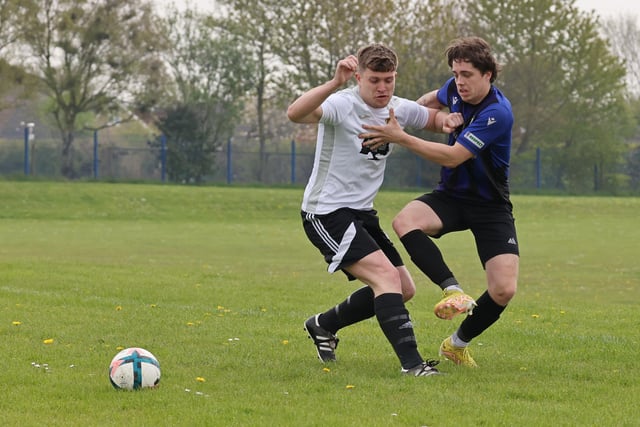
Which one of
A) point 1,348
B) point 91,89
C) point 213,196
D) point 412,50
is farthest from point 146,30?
point 1,348

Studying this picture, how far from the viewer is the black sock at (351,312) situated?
25.7ft

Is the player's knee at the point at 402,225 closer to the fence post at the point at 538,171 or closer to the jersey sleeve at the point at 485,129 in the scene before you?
the jersey sleeve at the point at 485,129

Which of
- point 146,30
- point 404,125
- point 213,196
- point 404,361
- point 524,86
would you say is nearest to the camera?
point 404,361

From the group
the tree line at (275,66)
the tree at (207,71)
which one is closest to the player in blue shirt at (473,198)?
the tree line at (275,66)

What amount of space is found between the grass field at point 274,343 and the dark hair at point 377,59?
2.10 metres

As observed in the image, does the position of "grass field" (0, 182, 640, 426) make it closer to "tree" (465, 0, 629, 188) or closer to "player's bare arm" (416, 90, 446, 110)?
"player's bare arm" (416, 90, 446, 110)

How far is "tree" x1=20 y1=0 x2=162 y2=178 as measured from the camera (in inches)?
1874

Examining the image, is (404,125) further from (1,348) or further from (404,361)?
(1,348)

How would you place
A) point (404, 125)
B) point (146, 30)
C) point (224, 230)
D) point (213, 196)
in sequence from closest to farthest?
point (404, 125) → point (224, 230) → point (213, 196) → point (146, 30)

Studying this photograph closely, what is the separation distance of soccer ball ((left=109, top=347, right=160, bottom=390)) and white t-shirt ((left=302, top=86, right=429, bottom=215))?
5.57ft

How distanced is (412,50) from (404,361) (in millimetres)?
45432

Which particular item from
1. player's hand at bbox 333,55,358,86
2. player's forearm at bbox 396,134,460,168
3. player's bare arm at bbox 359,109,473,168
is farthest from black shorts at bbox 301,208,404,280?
player's hand at bbox 333,55,358,86

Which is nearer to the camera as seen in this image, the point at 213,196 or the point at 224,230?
the point at 224,230

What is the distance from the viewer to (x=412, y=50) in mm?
51312
